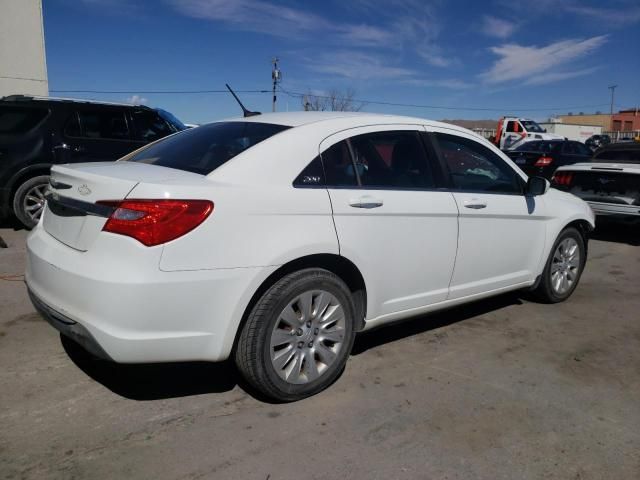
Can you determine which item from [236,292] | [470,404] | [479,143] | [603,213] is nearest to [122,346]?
[236,292]

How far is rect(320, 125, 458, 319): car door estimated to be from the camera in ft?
10.4

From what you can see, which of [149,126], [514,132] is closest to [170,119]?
[149,126]

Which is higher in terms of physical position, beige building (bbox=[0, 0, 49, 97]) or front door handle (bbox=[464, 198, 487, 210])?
beige building (bbox=[0, 0, 49, 97])

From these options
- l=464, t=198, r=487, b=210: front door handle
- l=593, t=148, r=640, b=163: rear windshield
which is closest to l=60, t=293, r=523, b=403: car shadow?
l=464, t=198, r=487, b=210: front door handle

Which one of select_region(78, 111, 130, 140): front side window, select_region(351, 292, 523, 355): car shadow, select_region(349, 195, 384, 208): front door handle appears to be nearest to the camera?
select_region(349, 195, 384, 208): front door handle

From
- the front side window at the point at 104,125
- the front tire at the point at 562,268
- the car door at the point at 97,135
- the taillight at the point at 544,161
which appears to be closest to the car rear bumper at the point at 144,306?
the front tire at the point at 562,268

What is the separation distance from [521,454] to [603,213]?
20.5ft

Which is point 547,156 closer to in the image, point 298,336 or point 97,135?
point 97,135

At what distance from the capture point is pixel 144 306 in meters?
2.50

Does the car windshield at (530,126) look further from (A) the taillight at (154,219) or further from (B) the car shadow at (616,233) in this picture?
(A) the taillight at (154,219)

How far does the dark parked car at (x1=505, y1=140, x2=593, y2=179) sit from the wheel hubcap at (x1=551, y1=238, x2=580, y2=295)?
9.45m

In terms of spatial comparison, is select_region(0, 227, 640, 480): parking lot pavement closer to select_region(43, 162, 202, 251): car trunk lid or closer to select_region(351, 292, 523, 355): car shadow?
select_region(351, 292, 523, 355): car shadow

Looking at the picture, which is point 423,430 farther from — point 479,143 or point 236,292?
point 479,143

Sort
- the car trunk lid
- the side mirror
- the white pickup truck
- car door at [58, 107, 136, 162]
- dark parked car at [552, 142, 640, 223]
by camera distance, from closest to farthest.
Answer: the car trunk lid
the side mirror
car door at [58, 107, 136, 162]
dark parked car at [552, 142, 640, 223]
the white pickup truck
